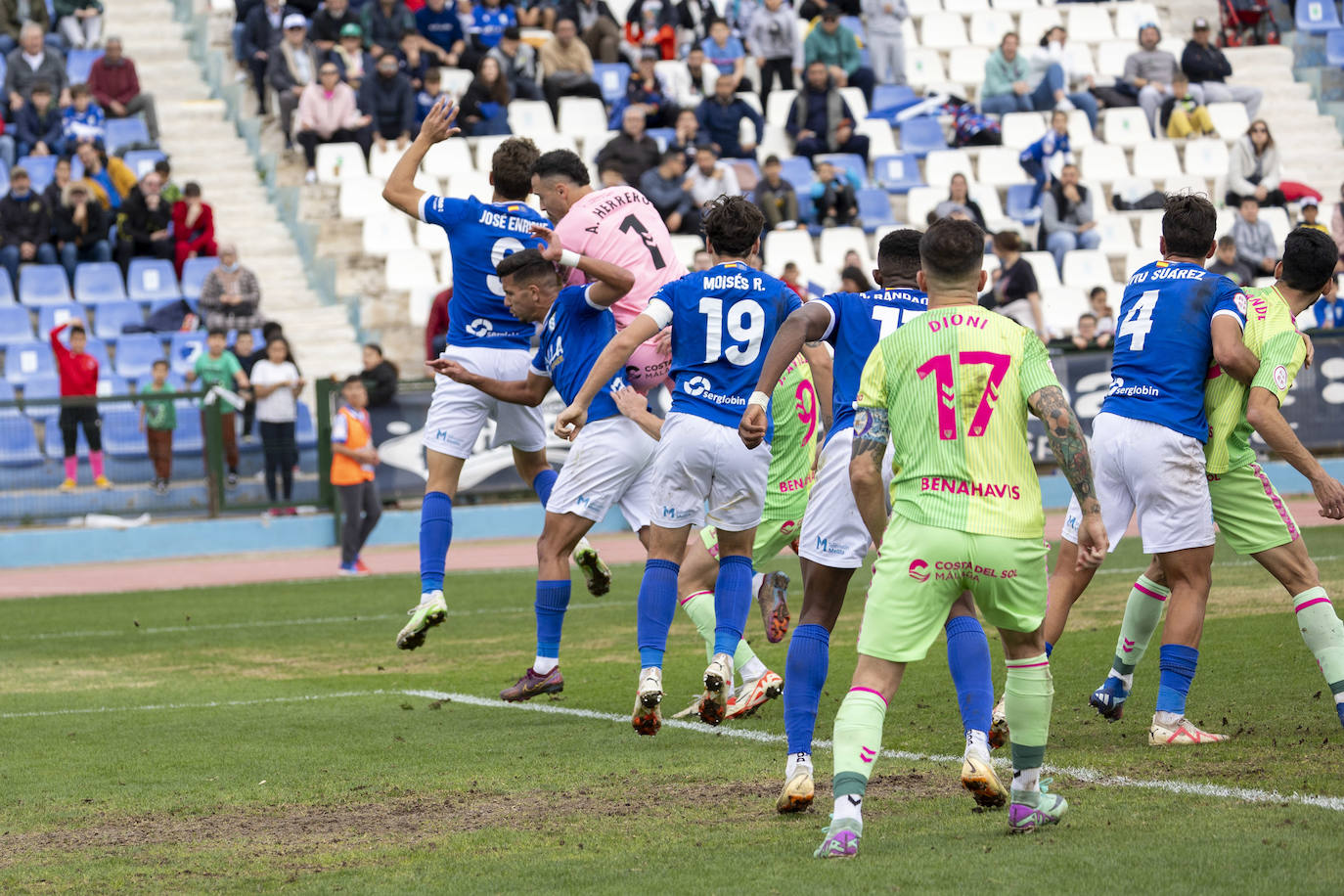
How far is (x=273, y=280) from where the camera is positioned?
22766 millimetres

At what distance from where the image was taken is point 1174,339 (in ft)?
23.2

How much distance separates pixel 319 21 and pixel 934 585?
19961 mm

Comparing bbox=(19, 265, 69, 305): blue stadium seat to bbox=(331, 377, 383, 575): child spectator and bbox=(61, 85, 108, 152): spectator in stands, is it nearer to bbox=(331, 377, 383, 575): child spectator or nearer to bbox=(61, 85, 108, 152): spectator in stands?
bbox=(61, 85, 108, 152): spectator in stands

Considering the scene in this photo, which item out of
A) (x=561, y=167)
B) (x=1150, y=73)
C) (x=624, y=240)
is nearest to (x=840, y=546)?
(x=624, y=240)

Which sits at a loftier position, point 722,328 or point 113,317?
point 722,328

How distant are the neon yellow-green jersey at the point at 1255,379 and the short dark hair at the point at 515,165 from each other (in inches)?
145

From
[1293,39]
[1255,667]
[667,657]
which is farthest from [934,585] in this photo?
[1293,39]

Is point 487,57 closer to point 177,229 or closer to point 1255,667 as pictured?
point 177,229

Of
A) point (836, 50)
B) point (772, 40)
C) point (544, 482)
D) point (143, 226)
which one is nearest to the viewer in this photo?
point (544, 482)

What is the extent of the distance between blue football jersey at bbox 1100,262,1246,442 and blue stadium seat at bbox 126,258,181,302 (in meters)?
16.0

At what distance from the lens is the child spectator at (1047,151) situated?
78.0 ft

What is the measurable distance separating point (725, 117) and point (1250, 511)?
1679 cm

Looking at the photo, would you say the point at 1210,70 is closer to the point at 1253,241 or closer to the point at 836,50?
the point at 1253,241

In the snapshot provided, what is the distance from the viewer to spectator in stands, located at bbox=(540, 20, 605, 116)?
23.5 meters
